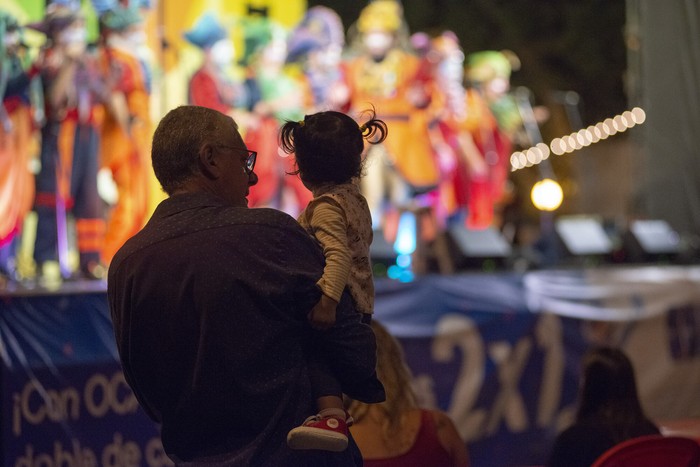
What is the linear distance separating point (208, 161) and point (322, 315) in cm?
31

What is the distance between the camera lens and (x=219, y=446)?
5.06 ft

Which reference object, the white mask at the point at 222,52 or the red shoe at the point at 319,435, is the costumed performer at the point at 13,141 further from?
the red shoe at the point at 319,435

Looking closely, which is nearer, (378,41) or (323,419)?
(323,419)

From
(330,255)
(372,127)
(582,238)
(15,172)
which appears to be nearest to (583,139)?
(582,238)

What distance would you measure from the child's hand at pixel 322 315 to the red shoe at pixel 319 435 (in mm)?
139

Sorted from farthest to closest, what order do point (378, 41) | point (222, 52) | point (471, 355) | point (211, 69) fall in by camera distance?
point (378, 41) → point (222, 52) → point (211, 69) → point (471, 355)

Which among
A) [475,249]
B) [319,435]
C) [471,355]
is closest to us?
[319,435]

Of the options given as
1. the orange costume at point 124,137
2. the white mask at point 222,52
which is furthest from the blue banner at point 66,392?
the white mask at point 222,52

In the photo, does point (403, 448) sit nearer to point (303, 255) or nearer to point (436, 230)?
point (303, 255)

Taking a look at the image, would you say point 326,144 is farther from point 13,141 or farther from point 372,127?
point 13,141

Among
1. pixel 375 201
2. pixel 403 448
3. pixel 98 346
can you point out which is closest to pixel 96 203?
pixel 375 201

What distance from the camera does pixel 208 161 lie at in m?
1.62

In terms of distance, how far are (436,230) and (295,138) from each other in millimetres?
5475

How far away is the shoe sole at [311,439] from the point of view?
1508mm
